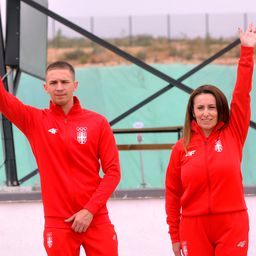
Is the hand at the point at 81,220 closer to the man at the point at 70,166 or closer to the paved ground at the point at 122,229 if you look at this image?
the man at the point at 70,166

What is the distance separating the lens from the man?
9.04ft

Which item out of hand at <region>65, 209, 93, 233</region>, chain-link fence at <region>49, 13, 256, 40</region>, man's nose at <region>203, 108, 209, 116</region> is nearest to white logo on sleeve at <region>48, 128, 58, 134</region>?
hand at <region>65, 209, 93, 233</region>

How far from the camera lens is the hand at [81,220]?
2.71 m

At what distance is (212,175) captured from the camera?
2697 mm

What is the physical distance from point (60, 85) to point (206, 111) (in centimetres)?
60

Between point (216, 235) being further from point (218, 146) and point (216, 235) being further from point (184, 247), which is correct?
point (218, 146)

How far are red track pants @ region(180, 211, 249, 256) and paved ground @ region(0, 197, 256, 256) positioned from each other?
1132 millimetres

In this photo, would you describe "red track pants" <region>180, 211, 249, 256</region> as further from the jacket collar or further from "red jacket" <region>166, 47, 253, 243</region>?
the jacket collar

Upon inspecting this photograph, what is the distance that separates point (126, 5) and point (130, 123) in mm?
3589

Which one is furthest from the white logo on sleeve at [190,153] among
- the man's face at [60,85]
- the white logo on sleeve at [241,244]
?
the man's face at [60,85]

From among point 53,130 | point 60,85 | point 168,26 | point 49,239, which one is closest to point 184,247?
point 49,239

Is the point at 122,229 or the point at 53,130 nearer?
the point at 53,130

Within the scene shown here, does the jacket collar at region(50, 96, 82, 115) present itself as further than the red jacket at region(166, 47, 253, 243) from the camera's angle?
Yes

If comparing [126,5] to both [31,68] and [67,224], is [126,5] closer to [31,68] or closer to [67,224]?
[31,68]
